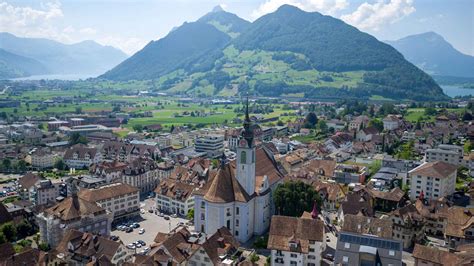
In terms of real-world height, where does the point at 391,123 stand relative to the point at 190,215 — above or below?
above

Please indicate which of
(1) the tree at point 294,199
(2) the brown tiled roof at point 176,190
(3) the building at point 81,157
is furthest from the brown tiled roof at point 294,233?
(3) the building at point 81,157

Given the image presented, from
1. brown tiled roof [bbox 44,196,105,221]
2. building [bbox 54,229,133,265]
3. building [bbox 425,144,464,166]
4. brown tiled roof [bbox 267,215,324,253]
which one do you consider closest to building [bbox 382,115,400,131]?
building [bbox 425,144,464,166]

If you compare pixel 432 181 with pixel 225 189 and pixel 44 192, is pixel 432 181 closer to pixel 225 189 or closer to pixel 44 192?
pixel 225 189

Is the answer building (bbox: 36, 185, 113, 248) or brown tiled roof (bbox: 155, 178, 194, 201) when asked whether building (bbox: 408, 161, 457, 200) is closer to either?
brown tiled roof (bbox: 155, 178, 194, 201)

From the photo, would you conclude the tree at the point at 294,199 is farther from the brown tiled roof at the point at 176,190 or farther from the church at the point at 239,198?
the brown tiled roof at the point at 176,190

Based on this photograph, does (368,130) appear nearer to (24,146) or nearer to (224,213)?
(224,213)

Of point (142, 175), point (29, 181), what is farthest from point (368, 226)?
point (29, 181)

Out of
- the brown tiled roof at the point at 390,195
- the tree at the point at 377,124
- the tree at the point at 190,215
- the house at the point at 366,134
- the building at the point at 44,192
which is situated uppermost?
the tree at the point at 377,124
